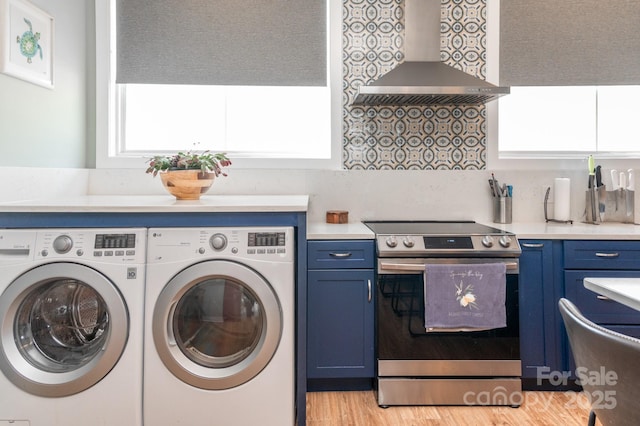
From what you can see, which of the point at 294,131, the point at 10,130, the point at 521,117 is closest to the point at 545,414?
the point at 521,117

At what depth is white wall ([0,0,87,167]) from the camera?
218 cm

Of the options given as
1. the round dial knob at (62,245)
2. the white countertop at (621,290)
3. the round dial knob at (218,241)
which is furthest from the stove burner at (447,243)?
the round dial knob at (62,245)

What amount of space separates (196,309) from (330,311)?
29.3 inches

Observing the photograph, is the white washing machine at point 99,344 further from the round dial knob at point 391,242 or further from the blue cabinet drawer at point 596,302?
→ the blue cabinet drawer at point 596,302

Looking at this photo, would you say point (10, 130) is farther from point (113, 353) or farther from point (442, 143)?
point (442, 143)

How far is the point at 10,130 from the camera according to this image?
2168 mm

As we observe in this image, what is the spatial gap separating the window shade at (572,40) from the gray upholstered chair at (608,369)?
256 centimetres

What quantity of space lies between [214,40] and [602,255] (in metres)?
2.72

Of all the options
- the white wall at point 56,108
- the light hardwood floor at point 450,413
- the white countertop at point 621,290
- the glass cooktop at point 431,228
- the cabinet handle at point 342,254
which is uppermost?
the white wall at point 56,108

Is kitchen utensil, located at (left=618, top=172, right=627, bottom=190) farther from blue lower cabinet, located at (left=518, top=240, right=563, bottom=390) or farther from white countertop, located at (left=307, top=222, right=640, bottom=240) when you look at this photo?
blue lower cabinet, located at (left=518, top=240, right=563, bottom=390)

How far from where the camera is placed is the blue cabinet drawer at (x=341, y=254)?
7.76 ft

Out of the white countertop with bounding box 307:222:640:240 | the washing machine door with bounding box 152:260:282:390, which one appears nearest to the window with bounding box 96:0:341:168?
the white countertop with bounding box 307:222:640:240

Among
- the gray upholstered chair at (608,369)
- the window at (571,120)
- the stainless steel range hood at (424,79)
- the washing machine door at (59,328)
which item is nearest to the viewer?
the gray upholstered chair at (608,369)

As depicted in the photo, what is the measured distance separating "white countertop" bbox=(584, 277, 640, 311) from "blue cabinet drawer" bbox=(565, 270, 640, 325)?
117cm
